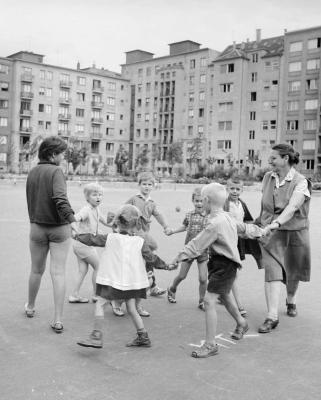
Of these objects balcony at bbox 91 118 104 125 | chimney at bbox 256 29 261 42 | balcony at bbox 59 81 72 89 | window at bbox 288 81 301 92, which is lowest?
balcony at bbox 91 118 104 125

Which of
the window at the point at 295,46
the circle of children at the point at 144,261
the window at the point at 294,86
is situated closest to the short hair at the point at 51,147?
the circle of children at the point at 144,261

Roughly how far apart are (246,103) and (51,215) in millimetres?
83044

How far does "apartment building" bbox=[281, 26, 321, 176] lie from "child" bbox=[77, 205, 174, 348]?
73.7 meters

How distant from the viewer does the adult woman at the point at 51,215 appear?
213 inches

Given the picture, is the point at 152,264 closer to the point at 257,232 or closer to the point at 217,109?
the point at 257,232

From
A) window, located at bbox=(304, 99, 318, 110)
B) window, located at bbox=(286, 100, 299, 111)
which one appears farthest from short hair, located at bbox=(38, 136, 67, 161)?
window, located at bbox=(286, 100, 299, 111)

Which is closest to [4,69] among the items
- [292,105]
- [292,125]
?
[292,105]

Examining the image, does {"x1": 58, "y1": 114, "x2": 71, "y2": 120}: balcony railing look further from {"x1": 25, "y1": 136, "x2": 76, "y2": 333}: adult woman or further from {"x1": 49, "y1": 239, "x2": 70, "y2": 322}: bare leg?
{"x1": 49, "y1": 239, "x2": 70, "y2": 322}: bare leg

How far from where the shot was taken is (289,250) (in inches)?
246

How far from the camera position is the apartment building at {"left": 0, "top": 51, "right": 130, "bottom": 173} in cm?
9450

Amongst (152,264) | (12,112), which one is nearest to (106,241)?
(152,264)

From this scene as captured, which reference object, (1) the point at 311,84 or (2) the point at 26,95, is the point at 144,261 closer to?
(1) the point at 311,84

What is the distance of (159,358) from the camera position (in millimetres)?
4789

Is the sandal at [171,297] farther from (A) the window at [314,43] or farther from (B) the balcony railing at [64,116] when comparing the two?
(B) the balcony railing at [64,116]
